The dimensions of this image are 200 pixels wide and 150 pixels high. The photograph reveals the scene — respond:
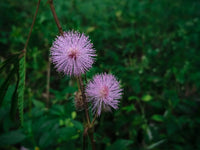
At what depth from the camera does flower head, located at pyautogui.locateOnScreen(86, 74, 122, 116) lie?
0.90 m

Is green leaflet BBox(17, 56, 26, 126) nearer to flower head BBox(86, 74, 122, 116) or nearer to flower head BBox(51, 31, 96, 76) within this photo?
flower head BBox(51, 31, 96, 76)

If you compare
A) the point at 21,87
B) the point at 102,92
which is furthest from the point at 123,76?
the point at 21,87

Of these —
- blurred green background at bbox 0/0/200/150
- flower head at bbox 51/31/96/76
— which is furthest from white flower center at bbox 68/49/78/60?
blurred green background at bbox 0/0/200/150

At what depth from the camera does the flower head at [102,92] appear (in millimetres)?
899

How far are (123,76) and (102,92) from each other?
1.20 meters

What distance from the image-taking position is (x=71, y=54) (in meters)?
0.87

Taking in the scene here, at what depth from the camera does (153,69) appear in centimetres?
237

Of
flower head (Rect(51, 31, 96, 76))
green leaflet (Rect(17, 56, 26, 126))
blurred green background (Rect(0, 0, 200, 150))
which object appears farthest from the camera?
blurred green background (Rect(0, 0, 200, 150))

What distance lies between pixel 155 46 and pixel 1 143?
95.2 inches

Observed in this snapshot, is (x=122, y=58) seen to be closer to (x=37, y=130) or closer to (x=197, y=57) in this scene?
(x=197, y=57)

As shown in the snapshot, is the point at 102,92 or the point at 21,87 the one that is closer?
the point at 21,87

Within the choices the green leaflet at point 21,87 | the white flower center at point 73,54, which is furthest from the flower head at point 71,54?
the green leaflet at point 21,87

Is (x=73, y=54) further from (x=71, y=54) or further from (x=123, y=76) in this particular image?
(x=123, y=76)

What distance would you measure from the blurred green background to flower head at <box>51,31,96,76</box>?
0.07 meters
